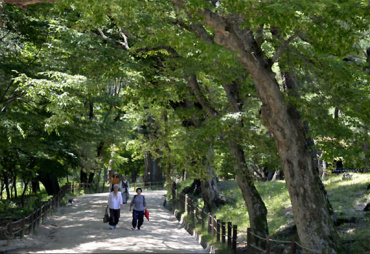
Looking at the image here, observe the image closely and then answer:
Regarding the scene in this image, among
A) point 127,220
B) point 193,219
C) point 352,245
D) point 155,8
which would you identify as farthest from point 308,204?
point 127,220

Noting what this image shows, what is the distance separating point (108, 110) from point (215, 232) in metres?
24.6

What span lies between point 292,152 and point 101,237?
8.12m

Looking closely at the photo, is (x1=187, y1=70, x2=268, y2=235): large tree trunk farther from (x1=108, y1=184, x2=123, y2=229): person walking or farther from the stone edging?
(x1=108, y1=184, x2=123, y2=229): person walking

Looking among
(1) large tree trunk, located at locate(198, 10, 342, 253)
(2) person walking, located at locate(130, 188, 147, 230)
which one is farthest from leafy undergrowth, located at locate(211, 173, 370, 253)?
(2) person walking, located at locate(130, 188, 147, 230)

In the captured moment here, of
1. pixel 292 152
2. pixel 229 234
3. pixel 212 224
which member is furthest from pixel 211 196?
pixel 292 152

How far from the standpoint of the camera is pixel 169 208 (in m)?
27.3

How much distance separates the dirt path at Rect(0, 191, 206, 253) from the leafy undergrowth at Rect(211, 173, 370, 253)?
258 centimetres

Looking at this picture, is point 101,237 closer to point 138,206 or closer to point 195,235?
point 138,206

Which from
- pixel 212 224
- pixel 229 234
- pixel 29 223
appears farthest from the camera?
pixel 29 223

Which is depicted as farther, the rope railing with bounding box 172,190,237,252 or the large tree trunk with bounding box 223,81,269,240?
the large tree trunk with bounding box 223,81,269,240

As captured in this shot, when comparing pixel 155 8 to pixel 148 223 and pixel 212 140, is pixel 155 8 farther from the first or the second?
pixel 148 223

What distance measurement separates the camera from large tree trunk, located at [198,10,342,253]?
10.3m

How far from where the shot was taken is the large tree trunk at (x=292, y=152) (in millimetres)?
10320

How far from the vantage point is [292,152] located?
1062cm
